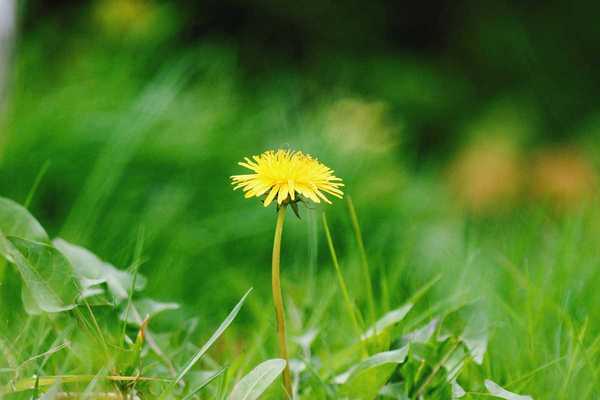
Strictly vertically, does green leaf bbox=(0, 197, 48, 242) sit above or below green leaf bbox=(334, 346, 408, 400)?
above

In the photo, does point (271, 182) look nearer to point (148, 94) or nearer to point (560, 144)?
point (148, 94)

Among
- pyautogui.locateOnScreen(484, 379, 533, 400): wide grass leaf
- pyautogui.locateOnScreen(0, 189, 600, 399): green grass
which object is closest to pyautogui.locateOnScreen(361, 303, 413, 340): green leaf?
pyautogui.locateOnScreen(0, 189, 600, 399): green grass

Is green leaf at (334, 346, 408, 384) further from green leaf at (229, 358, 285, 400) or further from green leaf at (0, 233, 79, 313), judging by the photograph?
green leaf at (0, 233, 79, 313)

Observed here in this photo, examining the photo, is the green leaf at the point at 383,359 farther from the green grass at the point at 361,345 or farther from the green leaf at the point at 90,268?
the green leaf at the point at 90,268

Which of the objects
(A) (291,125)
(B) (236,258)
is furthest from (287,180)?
(A) (291,125)

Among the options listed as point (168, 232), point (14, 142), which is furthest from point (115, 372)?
point (14, 142)

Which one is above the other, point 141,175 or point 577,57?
point 577,57

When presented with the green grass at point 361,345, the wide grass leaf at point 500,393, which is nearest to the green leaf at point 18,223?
the green grass at point 361,345
